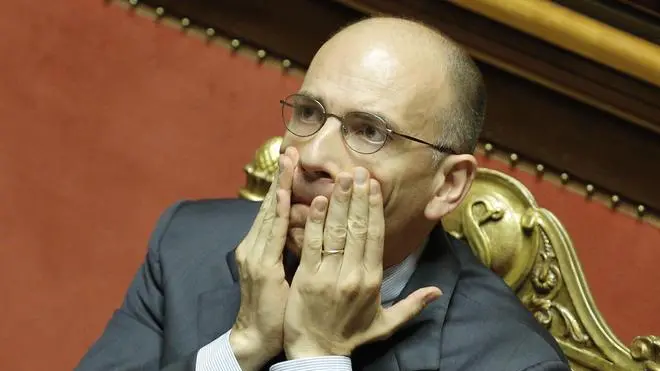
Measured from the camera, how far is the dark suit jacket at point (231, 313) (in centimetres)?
141

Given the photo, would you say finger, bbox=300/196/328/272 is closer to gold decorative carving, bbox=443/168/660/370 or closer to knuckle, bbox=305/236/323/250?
knuckle, bbox=305/236/323/250

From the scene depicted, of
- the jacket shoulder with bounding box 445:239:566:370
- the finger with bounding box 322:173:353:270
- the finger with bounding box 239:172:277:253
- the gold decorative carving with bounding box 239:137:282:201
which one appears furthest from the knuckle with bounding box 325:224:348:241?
the gold decorative carving with bounding box 239:137:282:201

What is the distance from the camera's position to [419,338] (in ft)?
4.64

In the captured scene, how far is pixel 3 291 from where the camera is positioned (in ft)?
6.93

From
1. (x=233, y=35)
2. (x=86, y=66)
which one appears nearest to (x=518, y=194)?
(x=233, y=35)

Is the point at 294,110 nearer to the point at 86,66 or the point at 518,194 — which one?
the point at 518,194

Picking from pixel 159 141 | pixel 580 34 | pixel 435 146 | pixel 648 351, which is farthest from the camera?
pixel 159 141

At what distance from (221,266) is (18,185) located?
72cm

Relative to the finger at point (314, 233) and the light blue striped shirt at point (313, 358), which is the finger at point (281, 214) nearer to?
the finger at point (314, 233)

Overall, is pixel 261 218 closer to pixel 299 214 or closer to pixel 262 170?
pixel 299 214

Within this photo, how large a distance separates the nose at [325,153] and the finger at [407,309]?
197 mm

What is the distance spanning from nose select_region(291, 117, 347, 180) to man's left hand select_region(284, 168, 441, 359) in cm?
4

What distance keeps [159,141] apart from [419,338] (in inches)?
33.6

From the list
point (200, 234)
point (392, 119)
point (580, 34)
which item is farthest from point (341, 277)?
point (580, 34)
